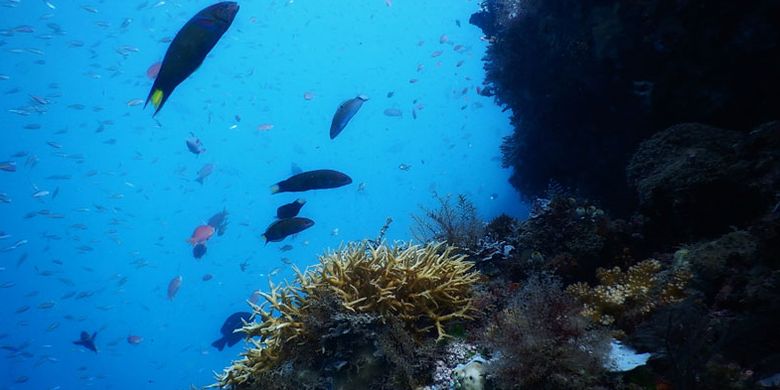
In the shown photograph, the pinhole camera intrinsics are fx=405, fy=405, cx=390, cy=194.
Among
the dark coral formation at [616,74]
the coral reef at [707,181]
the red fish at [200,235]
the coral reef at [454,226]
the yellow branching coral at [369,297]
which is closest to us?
the yellow branching coral at [369,297]

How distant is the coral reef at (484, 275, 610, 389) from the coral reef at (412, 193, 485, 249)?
7.61 feet

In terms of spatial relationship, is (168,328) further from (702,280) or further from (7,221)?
(702,280)

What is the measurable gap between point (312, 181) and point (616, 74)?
5.74 metres

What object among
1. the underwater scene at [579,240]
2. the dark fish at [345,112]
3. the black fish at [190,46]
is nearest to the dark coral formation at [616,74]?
the underwater scene at [579,240]

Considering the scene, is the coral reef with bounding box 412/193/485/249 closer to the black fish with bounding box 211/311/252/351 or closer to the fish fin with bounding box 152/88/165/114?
the fish fin with bounding box 152/88/165/114

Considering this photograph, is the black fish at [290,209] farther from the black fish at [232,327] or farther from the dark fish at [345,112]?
the black fish at [232,327]

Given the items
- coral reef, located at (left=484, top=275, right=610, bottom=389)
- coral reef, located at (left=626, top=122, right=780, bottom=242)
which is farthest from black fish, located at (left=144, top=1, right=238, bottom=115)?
coral reef, located at (left=626, top=122, right=780, bottom=242)

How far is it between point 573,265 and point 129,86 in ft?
209

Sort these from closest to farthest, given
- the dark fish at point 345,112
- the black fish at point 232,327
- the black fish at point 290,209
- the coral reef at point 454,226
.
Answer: the coral reef at point 454,226 → the black fish at point 290,209 → the dark fish at point 345,112 → the black fish at point 232,327

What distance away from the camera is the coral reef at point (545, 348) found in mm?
2836

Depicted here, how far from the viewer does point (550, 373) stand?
114 inches

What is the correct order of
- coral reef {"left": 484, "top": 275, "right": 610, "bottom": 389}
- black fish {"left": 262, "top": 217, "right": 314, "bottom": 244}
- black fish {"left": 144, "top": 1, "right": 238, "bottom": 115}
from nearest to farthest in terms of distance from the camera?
coral reef {"left": 484, "top": 275, "right": 610, "bottom": 389}, black fish {"left": 144, "top": 1, "right": 238, "bottom": 115}, black fish {"left": 262, "top": 217, "right": 314, "bottom": 244}

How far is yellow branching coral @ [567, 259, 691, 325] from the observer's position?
3.71 metres

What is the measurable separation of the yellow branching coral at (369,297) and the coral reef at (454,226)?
66.1 inches
